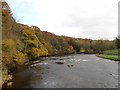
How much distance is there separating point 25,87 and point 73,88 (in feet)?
14.6

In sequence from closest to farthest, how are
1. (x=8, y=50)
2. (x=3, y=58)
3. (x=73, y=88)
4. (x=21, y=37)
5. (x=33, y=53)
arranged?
(x=73, y=88) < (x=3, y=58) < (x=8, y=50) < (x=21, y=37) < (x=33, y=53)

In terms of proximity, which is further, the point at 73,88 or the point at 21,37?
the point at 21,37

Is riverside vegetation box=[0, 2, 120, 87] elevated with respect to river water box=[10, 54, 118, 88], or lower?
elevated

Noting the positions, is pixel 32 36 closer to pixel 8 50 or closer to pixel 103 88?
pixel 8 50

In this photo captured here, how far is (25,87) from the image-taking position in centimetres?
846

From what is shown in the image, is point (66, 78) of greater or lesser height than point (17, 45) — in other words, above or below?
below

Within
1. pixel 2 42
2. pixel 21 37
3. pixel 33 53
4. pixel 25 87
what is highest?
pixel 21 37

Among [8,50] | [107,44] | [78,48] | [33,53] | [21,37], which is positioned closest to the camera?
[8,50]

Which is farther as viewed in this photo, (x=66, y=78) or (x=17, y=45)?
(x=17, y=45)

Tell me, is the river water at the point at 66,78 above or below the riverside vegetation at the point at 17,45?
below

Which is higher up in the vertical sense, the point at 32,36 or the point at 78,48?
the point at 32,36

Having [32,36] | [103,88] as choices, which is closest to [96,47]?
[32,36]

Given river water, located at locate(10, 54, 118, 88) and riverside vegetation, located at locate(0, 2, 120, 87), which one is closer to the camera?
river water, located at locate(10, 54, 118, 88)

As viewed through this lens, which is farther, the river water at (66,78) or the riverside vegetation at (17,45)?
the riverside vegetation at (17,45)
